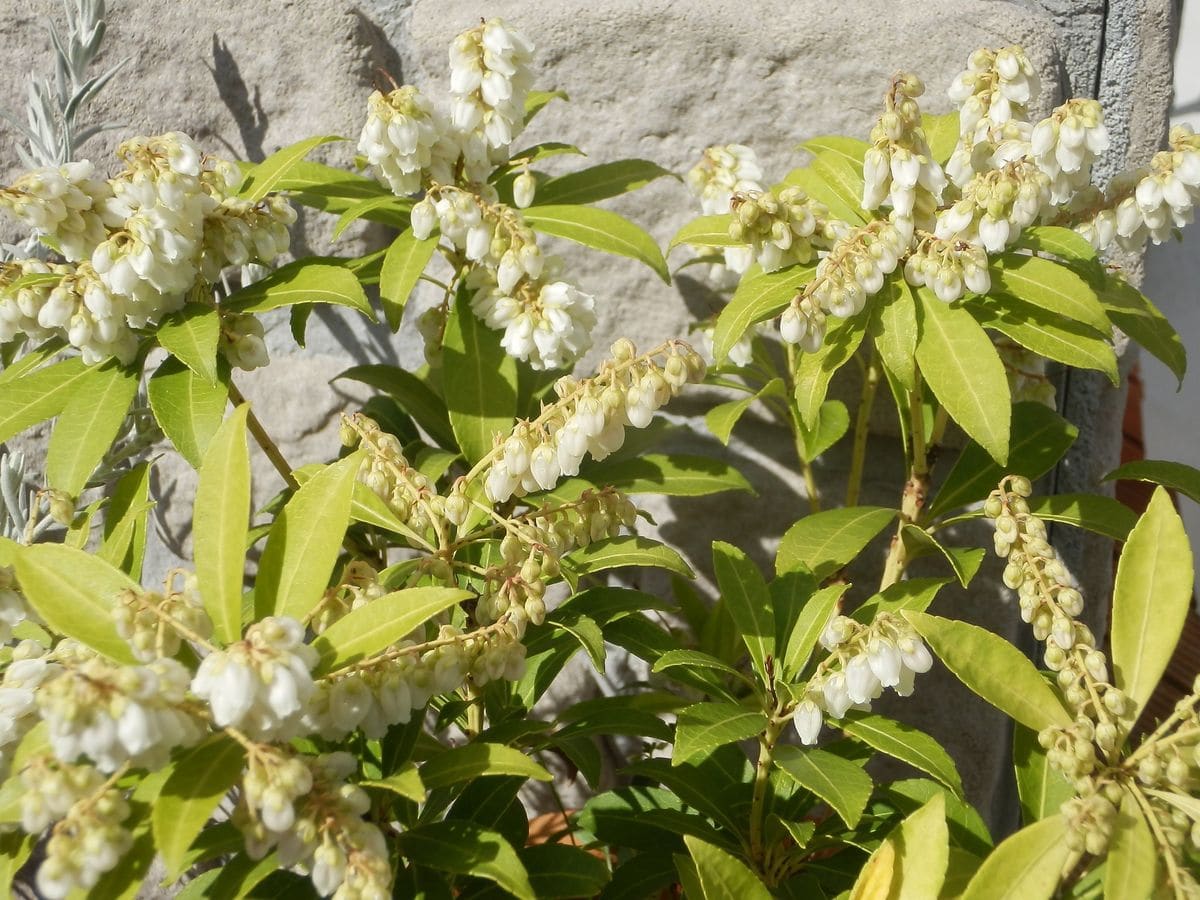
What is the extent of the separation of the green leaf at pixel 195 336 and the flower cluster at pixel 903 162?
694 mm

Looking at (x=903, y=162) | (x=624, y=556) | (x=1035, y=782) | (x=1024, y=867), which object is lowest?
(x=1035, y=782)

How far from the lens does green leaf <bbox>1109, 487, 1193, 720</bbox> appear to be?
38.1 inches

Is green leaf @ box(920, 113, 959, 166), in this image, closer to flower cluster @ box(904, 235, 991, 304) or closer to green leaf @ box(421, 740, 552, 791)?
flower cluster @ box(904, 235, 991, 304)

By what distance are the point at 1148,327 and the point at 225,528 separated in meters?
1.06

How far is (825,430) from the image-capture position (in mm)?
1384

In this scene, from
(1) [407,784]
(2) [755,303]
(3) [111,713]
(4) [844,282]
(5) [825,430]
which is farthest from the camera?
(5) [825,430]

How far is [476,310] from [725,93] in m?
0.53

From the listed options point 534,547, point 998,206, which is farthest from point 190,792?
point 998,206

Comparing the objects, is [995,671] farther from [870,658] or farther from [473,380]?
[473,380]

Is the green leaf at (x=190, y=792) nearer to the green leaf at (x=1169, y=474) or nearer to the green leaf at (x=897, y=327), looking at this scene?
the green leaf at (x=897, y=327)

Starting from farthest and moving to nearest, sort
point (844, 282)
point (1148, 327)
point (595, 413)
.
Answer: point (1148, 327), point (844, 282), point (595, 413)

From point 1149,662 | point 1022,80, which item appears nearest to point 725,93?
point 1022,80

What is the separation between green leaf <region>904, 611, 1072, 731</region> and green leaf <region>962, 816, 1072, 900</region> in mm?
103

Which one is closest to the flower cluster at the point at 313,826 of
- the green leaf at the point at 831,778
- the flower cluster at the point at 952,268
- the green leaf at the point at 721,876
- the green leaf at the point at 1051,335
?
the green leaf at the point at 721,876
